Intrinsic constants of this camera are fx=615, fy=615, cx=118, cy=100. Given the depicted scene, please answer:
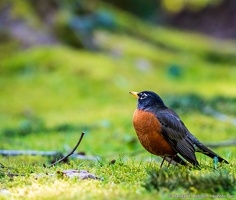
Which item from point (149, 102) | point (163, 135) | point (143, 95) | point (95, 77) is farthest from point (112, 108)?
point (163, 135)

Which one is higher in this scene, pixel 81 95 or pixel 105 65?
pixel 105 65

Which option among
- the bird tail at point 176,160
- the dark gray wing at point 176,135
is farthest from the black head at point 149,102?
the bird tail at point 176,160

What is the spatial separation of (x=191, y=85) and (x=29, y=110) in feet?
24.6

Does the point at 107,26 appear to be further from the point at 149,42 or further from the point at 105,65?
the point at 105,65

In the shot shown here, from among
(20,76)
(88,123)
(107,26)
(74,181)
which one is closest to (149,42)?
(107,26)

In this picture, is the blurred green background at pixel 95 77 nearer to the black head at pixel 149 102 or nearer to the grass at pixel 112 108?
the grass at pixel 112 108

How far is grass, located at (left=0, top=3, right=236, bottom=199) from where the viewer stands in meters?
4.77

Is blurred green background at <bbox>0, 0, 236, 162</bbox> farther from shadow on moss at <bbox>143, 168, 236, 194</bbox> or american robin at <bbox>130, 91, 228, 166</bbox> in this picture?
shadow on moss at <bbox>143, 168, 236, 194</bbox>

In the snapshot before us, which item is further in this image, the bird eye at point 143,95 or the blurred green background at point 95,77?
the blurred green background at point 95,77

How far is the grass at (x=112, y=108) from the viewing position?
15.7ft

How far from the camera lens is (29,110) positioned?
16.1 meters

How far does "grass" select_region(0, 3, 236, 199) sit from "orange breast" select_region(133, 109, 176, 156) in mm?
180

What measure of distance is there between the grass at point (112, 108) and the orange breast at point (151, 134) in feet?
0.59

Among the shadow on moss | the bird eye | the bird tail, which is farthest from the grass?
the bird eye
